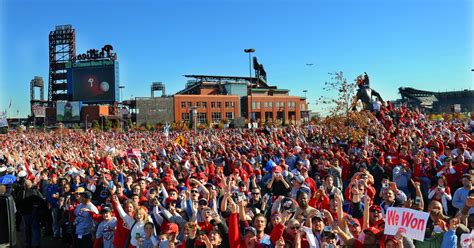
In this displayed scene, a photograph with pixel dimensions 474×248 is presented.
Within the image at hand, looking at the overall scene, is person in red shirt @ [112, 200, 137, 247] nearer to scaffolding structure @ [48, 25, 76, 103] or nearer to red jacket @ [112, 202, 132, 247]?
red jacket @ [112, 202, 132, 247]

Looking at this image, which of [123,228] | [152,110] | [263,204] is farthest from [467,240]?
[152,110]

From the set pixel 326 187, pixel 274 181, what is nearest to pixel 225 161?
pixel 274 181

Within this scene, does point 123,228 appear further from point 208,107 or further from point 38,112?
point 38,112

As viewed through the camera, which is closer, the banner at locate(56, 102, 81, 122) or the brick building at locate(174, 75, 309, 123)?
the banner at locate(56, 102, 81, 122)

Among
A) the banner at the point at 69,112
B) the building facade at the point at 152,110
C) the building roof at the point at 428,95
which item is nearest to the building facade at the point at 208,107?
the building facade at the point at 152,110

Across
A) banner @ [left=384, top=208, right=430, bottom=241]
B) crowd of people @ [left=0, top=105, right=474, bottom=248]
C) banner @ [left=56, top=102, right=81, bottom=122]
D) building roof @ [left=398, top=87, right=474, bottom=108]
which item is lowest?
crowd of people @ [left=0, top=105, right=474, bottom=248]

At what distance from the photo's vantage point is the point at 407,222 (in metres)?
5.11

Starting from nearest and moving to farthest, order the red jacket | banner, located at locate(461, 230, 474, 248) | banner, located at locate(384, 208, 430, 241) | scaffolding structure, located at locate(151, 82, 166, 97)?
1. banner, located at locate(384, 208, 430, 241)
2. banner, located at locate(461, 230, 474, 248)
3. the red jacket
4. scaffolding structure, located at locate(151, 82, 166, 97)

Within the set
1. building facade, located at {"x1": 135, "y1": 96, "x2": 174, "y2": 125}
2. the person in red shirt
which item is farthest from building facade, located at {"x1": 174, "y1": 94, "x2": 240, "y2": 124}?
the person in red shirt

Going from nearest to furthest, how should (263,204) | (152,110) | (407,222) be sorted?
(407,222) → (263,204) → (152,110)

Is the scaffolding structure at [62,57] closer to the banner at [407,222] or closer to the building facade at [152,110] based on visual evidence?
the building facade at [152,110]

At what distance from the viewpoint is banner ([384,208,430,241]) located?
5.02 meters

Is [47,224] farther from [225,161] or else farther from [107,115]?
[107,115]

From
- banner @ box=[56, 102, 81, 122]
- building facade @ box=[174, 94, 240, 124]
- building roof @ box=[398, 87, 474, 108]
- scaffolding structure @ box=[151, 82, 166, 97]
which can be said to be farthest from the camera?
scaffolding structure @ box=[151, 82, 166, 97]
